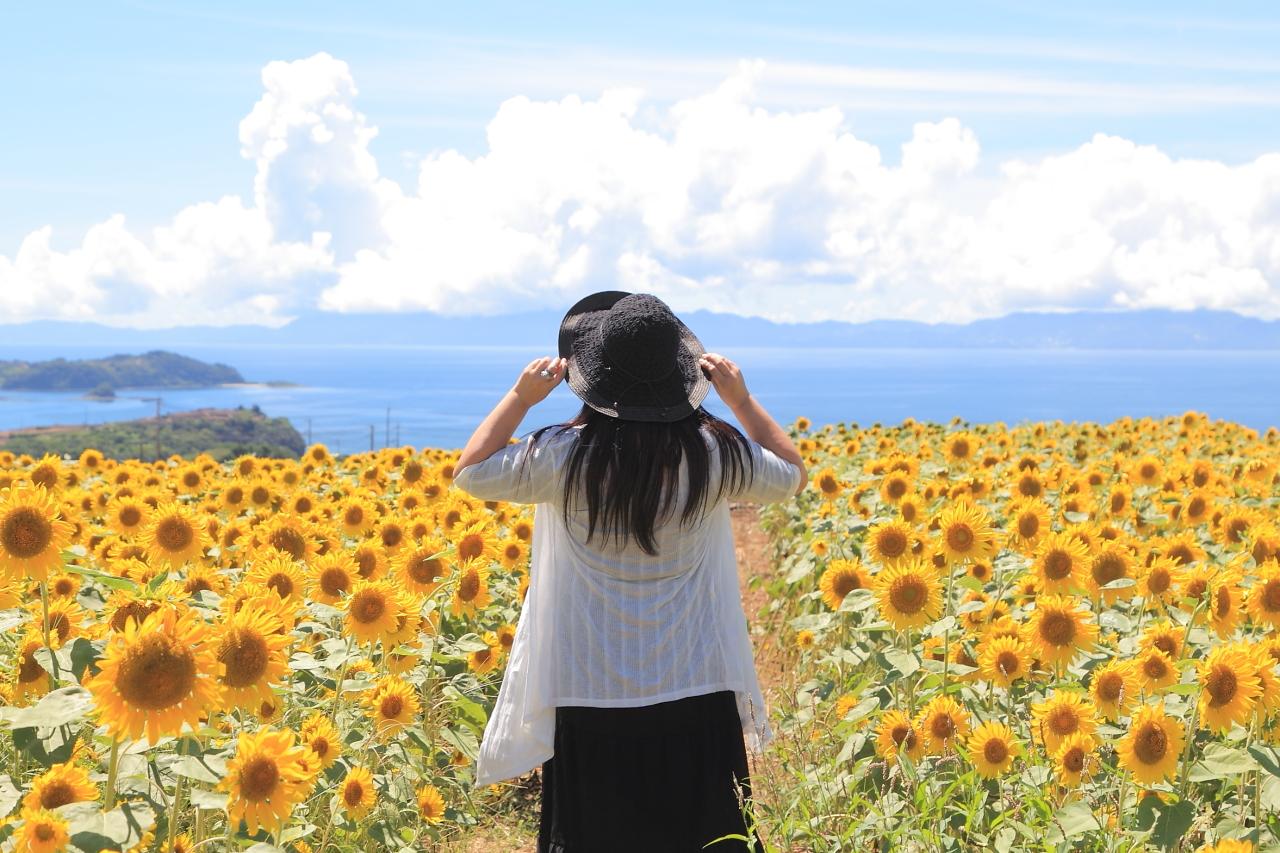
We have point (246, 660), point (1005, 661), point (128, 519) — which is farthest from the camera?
point (128, 519)

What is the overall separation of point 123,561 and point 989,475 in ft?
16.9

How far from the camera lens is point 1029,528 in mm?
5129

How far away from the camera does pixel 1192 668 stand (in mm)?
3520

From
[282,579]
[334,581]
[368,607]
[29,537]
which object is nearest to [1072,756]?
[368,607]

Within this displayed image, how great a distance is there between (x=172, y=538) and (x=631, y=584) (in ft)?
6.95

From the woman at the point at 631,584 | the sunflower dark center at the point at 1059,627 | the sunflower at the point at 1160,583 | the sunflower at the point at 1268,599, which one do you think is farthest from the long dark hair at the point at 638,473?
the sunflower at the point at 1160,583

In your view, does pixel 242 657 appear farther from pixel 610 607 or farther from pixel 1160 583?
pixel 1160 583

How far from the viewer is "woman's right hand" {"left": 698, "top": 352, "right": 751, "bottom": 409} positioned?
128 inches

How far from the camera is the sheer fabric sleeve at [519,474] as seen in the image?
305 cm

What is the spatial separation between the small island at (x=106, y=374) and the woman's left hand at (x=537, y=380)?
14672 cm

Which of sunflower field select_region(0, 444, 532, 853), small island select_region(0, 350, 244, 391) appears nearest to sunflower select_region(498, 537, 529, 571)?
sunflower field select_region(0, 444, 532, 853)

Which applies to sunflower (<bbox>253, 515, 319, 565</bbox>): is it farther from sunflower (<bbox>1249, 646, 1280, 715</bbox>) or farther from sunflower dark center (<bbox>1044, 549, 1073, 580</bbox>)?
sunflower (<bbox>1249, 646, 1280, 715</bbox>)

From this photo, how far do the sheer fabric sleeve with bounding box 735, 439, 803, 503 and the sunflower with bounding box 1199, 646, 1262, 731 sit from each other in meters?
1.26

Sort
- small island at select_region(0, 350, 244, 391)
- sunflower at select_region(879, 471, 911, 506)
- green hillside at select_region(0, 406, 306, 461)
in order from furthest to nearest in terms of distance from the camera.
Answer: small island at select_region(0, 350, 244, 391)
green hillside at select_region(0, 406, 306, 461)
sunflower at select_region(879, 471, 911, 506)
